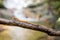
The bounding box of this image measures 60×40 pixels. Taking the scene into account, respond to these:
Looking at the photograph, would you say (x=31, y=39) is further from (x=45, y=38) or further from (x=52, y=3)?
(x=52, y=3)

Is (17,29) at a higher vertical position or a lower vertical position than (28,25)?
lower

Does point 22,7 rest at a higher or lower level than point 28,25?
lower

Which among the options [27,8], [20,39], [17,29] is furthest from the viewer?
[27,8]

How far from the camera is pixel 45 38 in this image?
2045mm

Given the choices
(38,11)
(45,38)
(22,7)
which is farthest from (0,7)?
(45,38)

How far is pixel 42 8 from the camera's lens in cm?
485

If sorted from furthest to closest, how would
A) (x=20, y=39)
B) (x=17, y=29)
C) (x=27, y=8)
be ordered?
(x=27, y=8), (x=17, y=29), (x=20, y=39)

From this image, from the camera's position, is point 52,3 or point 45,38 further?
point 52,3

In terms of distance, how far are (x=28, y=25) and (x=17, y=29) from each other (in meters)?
1.21

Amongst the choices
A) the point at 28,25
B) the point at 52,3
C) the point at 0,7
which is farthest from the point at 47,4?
the point at 28,25

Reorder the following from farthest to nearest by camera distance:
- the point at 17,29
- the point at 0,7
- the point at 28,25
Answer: the point at 0,7 → the point at 17,29 → the point at 28,25

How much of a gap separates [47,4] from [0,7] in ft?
4.52

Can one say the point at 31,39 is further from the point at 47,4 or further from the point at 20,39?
the point at 47,4

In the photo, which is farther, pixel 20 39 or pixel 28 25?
pixel 20 39
